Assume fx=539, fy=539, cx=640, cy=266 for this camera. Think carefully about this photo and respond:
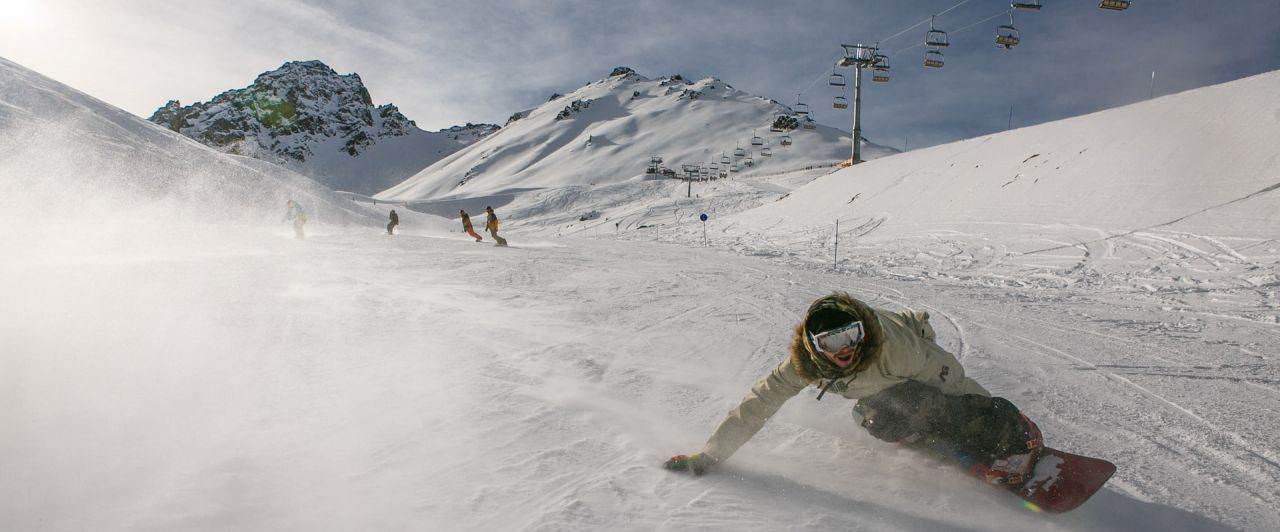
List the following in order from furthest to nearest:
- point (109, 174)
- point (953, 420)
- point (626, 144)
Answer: point (626, 144)
point (109, 174)
point (953, 420)

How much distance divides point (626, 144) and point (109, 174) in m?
106

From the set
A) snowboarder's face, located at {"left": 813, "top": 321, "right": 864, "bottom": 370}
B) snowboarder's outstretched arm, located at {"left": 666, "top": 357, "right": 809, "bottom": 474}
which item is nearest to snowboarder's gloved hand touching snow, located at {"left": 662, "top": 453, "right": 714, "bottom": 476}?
snowboarder's outstretched arm, located at {"left": 666, "top": 357, "right": 809, "bottom": 474}

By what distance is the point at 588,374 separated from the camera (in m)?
4.39

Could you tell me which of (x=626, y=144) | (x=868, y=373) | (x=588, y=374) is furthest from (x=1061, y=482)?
(x=626, y=144)

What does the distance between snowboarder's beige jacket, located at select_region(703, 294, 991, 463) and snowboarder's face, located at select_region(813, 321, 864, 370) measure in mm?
59

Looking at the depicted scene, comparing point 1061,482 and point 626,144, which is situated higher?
point 626,144

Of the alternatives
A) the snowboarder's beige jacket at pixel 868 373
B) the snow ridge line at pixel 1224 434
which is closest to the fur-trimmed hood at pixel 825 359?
the snowboarder's beige jacket at pixel 868 373

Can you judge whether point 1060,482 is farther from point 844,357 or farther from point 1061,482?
point 844,357

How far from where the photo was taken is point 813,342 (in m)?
2.38

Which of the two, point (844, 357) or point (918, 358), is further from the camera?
point (918, 358)

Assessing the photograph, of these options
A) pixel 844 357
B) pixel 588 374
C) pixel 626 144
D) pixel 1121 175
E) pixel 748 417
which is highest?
pixel 626 144

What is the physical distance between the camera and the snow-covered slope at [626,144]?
103 m

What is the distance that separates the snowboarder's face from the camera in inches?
90.2

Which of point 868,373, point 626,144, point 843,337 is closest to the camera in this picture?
point 843,337
